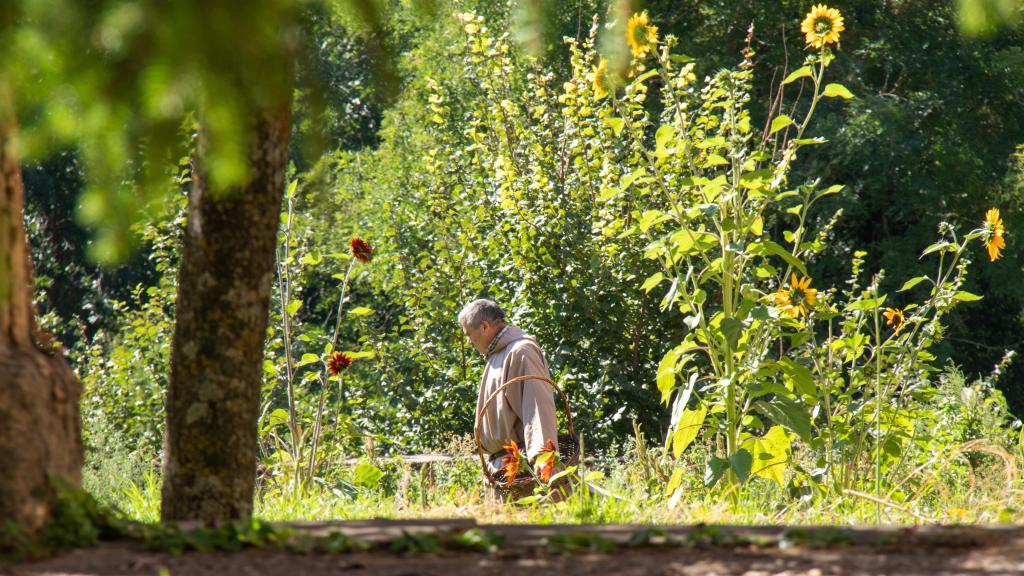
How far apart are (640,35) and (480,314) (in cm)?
171

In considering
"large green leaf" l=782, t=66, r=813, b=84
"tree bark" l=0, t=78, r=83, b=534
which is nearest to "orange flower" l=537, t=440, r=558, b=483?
"large green leaf" l=782, t=66, r=813, b=84

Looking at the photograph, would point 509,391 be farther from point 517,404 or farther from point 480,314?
point 480,314

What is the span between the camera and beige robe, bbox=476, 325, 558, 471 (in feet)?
16.0

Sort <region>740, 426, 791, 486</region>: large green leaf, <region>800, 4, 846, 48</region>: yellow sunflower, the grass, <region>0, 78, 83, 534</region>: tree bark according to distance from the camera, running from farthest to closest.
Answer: <region>800, 4, 846, 48</region>: yellow sunflower → <region>740, 426, 791, 486</region>: large green leaf → the grass → <region>0, 78, 83, 534</region>: tree bark

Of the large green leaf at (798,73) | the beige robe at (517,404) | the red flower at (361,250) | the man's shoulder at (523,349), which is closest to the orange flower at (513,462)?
the beige robe at (517,404)

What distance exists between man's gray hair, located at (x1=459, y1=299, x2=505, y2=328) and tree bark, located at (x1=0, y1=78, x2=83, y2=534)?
2641 mm

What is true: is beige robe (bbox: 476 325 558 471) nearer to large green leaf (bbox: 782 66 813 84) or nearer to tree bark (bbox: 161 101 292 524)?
large green leaf (bbox: 782 66 813 84)

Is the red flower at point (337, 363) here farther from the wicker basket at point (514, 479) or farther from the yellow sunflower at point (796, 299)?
the yellow sunflower at point (796, 299)

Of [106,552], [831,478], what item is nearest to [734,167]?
[831,478]

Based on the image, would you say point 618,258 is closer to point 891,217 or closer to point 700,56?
point 700,56

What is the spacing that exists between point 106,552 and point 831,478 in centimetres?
316

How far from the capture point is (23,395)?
2.53 m

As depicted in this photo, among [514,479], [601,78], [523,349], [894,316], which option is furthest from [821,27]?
[514,479]

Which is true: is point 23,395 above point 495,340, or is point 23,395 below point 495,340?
below
